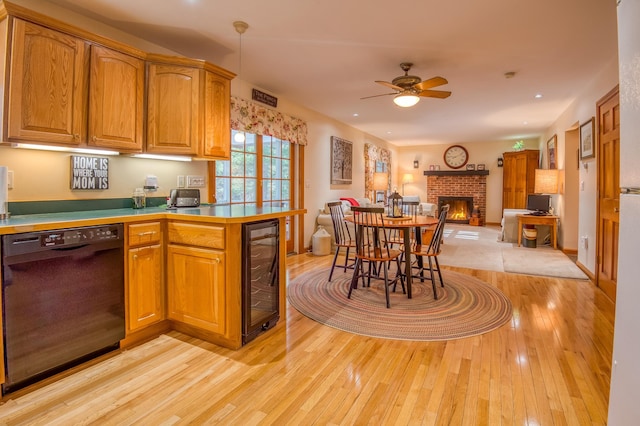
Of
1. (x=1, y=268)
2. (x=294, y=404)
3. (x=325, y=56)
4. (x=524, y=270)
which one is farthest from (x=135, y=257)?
(x=524, y=270)

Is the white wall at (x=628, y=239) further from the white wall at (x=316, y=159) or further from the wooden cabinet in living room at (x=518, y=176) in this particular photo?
the wooden cabinet in living room at (x=518, y=176)

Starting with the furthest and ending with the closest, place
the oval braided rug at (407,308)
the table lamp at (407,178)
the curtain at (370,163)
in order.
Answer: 1. the table lamp at (407,178)
2. the curtain at (370,163)
3. the oval braided rug at (407,308)

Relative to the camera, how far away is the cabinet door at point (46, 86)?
6.59 ft

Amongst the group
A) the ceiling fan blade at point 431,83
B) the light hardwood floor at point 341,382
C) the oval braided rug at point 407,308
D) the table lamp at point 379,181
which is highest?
the ceiling fan blade at point 431,83

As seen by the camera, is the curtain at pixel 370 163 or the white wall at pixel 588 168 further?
the curtain at pixel 370 163

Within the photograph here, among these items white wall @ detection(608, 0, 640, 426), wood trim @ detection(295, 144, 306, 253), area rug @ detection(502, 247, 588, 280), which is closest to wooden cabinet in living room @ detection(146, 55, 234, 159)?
wood trim @ detection(295, 144, 306, 253)

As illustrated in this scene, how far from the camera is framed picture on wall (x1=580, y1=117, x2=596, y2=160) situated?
4.12m

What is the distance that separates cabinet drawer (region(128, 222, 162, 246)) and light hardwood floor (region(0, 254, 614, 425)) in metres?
0.74

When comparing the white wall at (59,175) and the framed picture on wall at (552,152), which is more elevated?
the framed picture on wall at (552,152)

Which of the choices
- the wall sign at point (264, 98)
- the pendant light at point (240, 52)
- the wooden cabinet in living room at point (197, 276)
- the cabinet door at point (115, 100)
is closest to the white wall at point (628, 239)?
the wooden cabinet in living room at point (197, 276)

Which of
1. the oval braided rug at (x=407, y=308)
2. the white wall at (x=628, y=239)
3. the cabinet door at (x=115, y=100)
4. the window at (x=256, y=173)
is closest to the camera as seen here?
the white wall at (x=628, y=239)

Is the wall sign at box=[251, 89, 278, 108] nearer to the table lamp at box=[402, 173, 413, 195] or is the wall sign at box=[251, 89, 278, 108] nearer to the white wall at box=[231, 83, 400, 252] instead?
the white wall at box=[231, 83, 400, 252]

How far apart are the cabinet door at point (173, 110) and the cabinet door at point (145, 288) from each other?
36.9 inches

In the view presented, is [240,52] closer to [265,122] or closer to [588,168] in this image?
[265,122]
